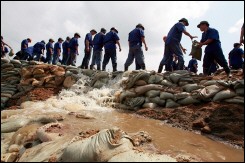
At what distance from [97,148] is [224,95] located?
3.05 meters

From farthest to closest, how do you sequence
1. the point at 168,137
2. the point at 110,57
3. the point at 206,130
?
the point at 110,57, the point at 206,130, the point at 168,137

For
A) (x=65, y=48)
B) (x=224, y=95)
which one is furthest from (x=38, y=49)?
(x=224, y=95)

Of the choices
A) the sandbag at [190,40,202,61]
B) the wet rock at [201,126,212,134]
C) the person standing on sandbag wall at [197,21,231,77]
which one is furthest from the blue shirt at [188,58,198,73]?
the wet rock at [201,126,212,134]

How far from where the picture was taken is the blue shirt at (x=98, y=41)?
31.5 ft

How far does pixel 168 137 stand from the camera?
4555 millimetres

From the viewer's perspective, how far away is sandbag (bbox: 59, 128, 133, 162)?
3438mm

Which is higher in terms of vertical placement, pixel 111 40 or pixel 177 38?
pixel 111 40

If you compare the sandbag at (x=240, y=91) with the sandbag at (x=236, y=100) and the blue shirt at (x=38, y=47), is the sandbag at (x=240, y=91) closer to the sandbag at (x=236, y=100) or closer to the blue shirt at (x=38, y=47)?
the sandbag at (x=236, y=100)

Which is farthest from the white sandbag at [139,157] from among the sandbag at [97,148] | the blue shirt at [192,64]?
the blue shirt at [192,64]

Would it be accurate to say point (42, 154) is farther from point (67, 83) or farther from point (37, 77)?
point (37, 77)

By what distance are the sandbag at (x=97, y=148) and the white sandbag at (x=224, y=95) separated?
251 cm

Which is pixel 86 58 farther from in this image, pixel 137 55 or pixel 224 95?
pixel 224 95

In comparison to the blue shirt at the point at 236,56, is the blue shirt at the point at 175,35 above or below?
above

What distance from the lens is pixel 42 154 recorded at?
3893 millimetres
